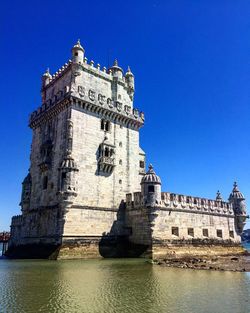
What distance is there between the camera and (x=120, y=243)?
37469 mm

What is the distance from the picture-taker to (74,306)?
475 inches

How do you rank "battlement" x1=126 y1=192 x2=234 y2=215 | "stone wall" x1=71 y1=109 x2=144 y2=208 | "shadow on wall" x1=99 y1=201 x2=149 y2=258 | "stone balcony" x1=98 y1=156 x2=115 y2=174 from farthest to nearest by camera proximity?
1. "stone balcony" x1=98 y1=156 x2=115 y2=174
2. "battlement" x1=126 y1=192 x2=234 y2=215
3. "stone wall" x1=71 y1=109 x2=144 y2=208
4. "shadow on wall" x1=99 y1=201 x2=149 y2=258

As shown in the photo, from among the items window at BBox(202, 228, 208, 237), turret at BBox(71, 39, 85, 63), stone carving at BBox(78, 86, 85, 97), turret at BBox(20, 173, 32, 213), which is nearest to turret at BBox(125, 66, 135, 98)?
turret at BBox(71, 39, 85, 63)

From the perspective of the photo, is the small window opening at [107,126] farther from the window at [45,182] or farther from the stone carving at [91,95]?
the window at [45,182]

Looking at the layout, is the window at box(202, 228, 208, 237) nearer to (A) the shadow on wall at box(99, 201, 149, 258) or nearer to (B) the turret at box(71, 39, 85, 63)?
(A) the shadow on wall at box(99, 201, 149, 258)

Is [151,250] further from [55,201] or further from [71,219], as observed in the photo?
[55,201]

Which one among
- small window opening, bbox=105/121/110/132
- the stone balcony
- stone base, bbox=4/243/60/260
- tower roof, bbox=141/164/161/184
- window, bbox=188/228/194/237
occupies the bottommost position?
stone base, bbox=4/243/60/260

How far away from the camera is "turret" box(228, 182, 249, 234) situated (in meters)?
47.8

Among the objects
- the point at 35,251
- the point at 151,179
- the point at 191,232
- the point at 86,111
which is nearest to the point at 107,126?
the point at 86,111

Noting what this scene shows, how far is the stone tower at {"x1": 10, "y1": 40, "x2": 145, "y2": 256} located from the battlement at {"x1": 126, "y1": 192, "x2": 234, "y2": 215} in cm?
210

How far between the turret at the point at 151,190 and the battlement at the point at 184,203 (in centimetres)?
107

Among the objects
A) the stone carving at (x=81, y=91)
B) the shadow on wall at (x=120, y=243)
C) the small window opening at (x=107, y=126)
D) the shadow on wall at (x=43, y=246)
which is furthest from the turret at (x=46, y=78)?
the shadow on wall at (x=120, y=243)

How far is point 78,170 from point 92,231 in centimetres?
709

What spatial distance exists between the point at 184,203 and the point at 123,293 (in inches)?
1037
